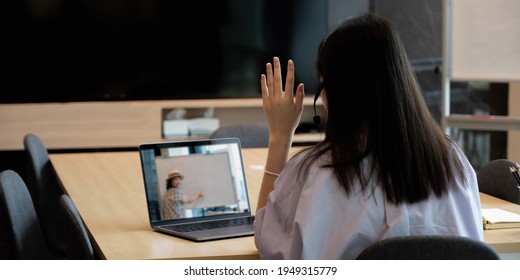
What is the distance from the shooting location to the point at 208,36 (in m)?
5.48

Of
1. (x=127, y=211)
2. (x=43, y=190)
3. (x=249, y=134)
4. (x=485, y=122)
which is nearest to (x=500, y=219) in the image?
(x=127, y=211)

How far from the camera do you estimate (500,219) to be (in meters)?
2.27

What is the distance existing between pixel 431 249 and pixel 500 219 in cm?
78

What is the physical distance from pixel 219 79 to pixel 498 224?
347cm

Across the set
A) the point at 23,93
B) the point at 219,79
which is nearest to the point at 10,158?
the point at 23,93

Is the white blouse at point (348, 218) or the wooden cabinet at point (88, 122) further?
the wooden cabinet at point (88, 122)

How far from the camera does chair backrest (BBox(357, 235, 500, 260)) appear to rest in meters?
1.56

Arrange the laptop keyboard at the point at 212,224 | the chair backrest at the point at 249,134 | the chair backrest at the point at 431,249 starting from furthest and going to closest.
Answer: the chair backrest at the point at 249,134, the laptop keyboard at the point at 212,224, the chair backrest at the point at 431,249

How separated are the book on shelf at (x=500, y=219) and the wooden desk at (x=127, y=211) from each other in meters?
0.03

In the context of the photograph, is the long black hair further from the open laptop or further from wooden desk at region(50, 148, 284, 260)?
the open laptop

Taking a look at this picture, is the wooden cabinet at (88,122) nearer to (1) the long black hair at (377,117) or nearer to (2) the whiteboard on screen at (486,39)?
(2) the whiteboard on screen at (486,39)

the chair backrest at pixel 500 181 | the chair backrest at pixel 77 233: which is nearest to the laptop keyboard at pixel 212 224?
the chair backrest at pixel 77 233

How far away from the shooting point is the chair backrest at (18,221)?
2373mm

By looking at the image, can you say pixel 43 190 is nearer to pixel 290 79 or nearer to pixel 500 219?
pixel 290 79
